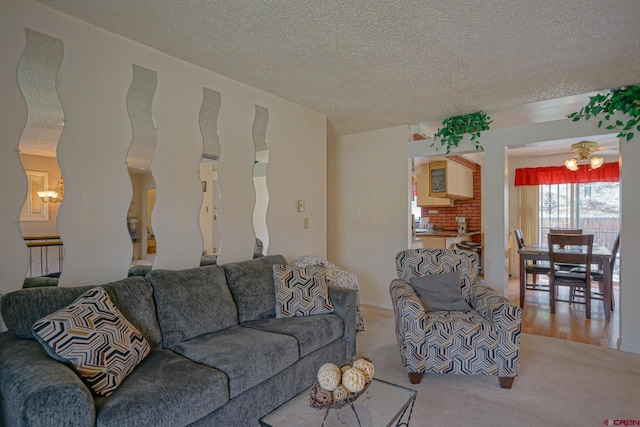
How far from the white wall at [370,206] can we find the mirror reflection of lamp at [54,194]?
11.4 ft

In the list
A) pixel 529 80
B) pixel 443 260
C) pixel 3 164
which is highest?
pixel 529 80

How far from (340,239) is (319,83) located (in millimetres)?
2472

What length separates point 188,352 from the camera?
1.95 meters

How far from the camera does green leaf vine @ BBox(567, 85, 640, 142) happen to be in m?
3.05

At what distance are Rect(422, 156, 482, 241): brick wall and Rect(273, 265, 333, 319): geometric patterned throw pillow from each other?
17.5 feet

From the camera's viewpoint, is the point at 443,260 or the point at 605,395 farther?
the point at 443,260

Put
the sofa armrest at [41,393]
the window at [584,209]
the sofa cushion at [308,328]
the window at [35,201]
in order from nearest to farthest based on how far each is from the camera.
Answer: the sofa armrest at [41,393], the window at [35,201], the sofa cushion at [308,328], the window at [584,209]

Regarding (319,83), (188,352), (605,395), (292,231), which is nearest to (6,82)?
(188,352)

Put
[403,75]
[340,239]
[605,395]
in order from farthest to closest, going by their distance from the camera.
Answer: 1. [340,239]
2. [403,75]
3. [605,395]

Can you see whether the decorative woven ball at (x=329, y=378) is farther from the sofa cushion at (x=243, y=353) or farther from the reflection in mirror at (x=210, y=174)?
the reflection in mirror at (x=210, y=174)

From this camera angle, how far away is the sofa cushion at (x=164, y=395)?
4.51 ft

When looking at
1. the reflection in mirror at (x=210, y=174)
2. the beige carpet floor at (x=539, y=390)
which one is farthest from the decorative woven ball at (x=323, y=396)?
the reflection in mirror at (x=210, y=174)

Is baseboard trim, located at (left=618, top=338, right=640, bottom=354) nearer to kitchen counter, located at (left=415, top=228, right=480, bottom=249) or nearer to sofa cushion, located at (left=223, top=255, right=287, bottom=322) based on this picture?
kitchen counter, located at (left=415, top=228, right=480, bottom=249)

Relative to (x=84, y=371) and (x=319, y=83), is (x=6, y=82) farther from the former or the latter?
(x=319, y=83)
